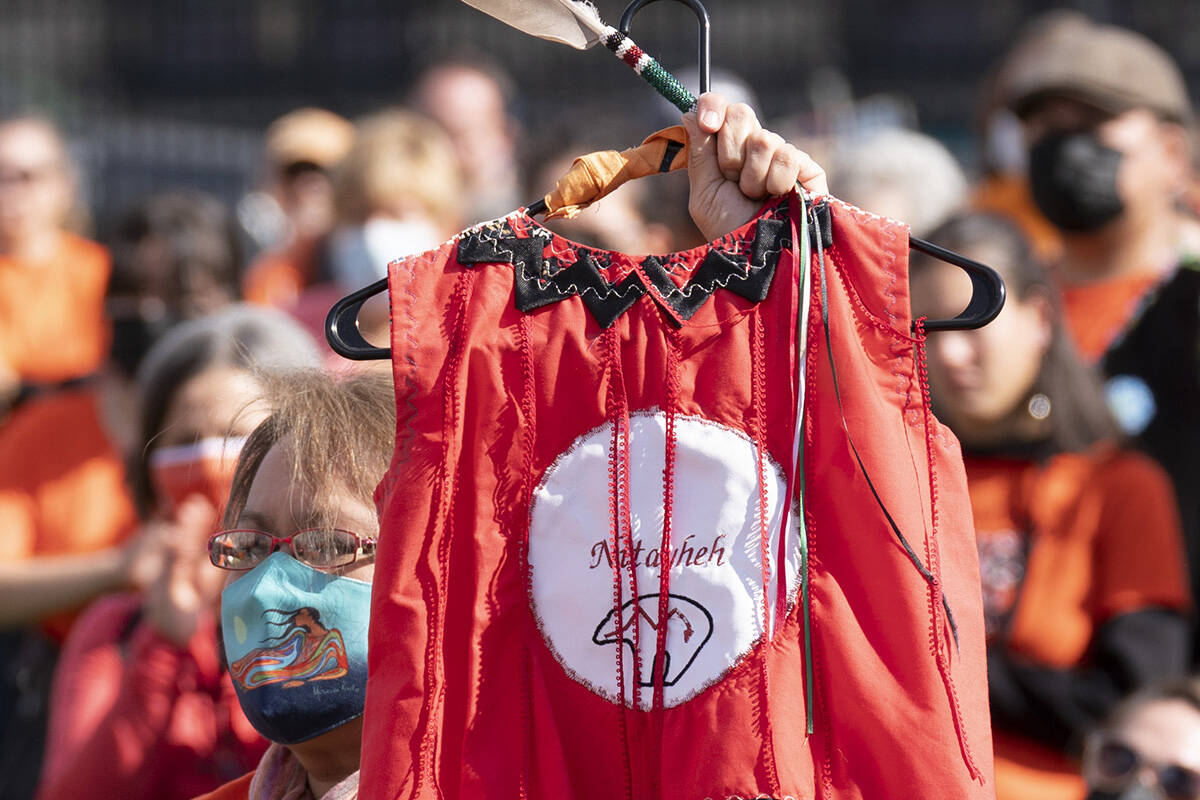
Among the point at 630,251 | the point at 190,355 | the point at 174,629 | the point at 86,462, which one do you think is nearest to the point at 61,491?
the point at 86,462

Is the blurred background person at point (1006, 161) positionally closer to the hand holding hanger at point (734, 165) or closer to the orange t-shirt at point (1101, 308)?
the orange t-shirt at point (1101, 308)

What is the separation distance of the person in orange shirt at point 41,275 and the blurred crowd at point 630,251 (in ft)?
0.04

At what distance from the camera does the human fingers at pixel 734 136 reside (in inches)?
69.6

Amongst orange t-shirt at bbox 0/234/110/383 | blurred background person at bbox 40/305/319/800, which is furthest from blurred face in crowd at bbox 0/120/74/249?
blurred background person at bbox 40/305/319/800

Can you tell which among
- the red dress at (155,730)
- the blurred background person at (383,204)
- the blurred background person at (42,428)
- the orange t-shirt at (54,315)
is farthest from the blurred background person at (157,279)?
the red dress at (155,730)

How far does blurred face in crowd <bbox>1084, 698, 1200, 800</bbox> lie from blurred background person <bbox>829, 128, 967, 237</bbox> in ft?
5.31

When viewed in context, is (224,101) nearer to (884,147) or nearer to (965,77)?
(965,77)

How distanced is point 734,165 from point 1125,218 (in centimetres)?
226

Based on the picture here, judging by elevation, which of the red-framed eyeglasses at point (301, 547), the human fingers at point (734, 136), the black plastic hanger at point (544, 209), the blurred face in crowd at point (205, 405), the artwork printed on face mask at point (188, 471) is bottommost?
the red-framed eyeglasses at point (301, 547)

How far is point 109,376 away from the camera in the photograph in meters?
3.87

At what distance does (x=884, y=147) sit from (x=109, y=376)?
85.5 inches

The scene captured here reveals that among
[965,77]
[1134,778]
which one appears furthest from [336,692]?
[965,77]

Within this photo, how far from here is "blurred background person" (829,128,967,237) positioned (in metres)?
4.17

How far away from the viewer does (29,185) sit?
495 centimetres
